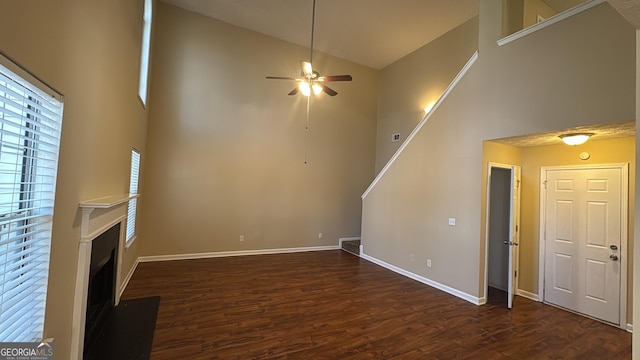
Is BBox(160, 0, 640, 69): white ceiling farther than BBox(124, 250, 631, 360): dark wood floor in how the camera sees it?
Yes

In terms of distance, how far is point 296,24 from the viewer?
18.7 ft

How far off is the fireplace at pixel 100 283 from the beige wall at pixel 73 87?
0.45 m

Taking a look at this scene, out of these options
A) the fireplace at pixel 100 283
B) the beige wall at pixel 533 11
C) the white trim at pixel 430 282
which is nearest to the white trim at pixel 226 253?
the white trim at pixel 430 282

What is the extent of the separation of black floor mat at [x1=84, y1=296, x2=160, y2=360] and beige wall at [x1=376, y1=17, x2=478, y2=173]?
6.17 meters

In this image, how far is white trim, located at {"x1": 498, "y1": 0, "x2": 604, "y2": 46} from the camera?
280 centimetres

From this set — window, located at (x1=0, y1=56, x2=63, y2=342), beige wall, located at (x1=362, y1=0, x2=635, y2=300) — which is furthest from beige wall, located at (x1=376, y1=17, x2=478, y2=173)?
window, located at (x1=0, y1=56, x2=63, y2=342)

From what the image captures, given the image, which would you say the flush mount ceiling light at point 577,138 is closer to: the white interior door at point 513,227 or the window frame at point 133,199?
the white interior door at point 513,227

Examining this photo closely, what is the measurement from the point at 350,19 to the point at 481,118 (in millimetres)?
3415

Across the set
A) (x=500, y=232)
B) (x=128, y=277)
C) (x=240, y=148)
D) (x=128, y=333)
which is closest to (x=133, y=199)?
(x=128, y=277)

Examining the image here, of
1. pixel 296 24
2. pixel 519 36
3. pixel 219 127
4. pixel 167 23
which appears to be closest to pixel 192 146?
pixel 219 127

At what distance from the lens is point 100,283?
9.33 feet

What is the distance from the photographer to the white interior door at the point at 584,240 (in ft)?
11.0

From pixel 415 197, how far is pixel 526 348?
8.55 ft

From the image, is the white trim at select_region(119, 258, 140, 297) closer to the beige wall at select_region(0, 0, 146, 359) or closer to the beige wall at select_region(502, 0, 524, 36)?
the beige wall at select_region(0, 0, 146, 359)
